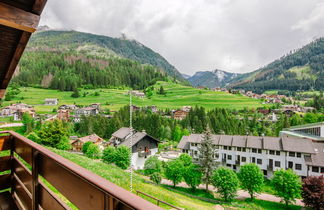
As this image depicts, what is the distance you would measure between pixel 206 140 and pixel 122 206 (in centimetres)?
2650

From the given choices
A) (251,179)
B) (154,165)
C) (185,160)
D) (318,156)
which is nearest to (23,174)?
(251,179)

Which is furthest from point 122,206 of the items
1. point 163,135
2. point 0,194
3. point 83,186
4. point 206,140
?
point 163,135

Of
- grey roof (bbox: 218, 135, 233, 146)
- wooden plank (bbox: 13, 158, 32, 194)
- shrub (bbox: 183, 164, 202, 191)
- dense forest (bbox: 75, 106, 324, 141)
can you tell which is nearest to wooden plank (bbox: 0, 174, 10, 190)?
wooden plank (bbox: 13, 158, 32, 194)

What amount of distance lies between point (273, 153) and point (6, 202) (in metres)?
30.4

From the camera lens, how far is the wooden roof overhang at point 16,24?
7.22 ft

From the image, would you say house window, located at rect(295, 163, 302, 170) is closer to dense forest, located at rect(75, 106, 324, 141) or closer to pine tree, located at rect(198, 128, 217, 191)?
pine tree, located at rect(198, 128, 217, 191)

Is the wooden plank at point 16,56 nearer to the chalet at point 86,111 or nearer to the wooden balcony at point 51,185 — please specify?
the wooden balcony at point 51,185

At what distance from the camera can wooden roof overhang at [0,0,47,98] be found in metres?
2.20

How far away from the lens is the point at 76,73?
11838 cm

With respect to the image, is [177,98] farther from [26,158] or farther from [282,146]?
[26,158]

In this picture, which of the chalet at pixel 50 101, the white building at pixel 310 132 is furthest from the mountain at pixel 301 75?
the chalet at pixel 50 101

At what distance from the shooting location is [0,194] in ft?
9.39

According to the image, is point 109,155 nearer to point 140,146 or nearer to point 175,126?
point 140,146

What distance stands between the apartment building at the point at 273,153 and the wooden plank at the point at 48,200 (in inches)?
1062
